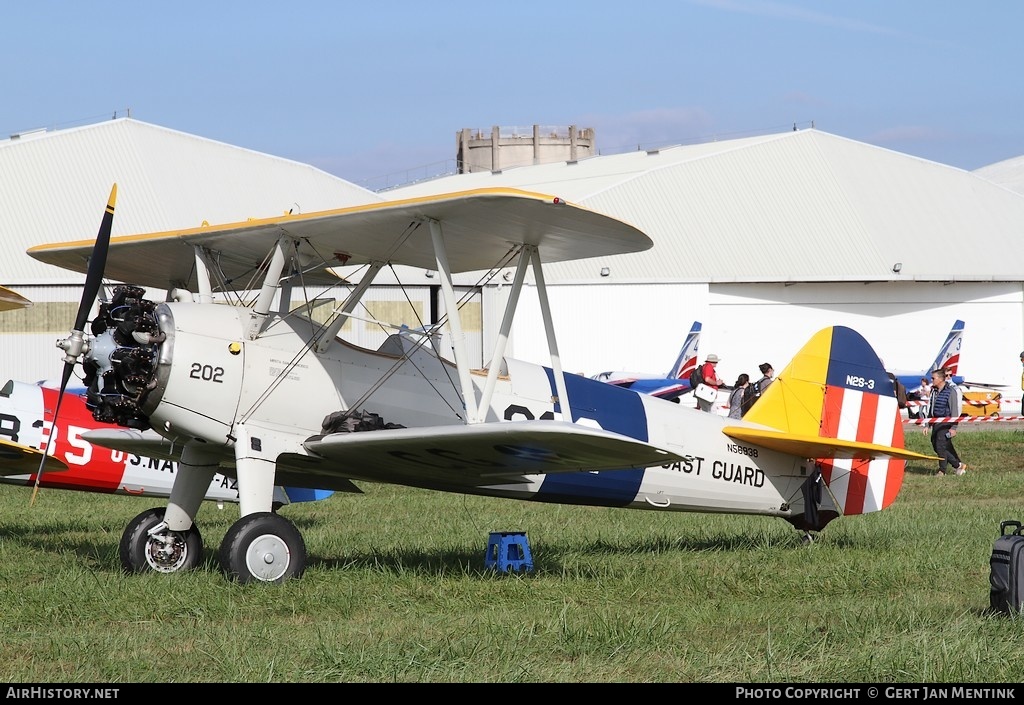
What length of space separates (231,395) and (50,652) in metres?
2.47

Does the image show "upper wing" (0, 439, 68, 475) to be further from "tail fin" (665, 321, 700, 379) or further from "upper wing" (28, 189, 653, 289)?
"tail fin" (665, 321, 700, 379)

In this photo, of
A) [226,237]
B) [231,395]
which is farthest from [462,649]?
[226,237]

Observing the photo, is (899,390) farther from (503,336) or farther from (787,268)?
(787,268)

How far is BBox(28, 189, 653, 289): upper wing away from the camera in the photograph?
7.46 meters

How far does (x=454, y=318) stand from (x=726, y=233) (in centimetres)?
3247

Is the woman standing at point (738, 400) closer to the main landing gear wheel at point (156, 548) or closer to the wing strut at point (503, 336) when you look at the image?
the wing strut at point (503, 336)

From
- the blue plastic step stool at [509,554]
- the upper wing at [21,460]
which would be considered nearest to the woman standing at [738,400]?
the blue plastic step stool at [509,554]

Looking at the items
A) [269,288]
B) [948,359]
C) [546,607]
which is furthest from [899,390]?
[948,359]

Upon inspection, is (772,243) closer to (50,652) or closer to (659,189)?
(659,189)

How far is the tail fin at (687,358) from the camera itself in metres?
34.1

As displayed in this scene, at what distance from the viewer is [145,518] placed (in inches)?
342

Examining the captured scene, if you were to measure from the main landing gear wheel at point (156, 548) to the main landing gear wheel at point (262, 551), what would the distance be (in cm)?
120

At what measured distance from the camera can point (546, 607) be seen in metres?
7.03

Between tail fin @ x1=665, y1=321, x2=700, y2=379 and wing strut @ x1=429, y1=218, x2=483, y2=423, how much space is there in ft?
86.5
